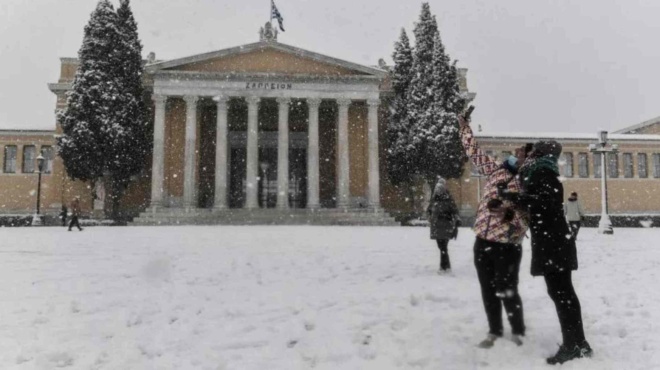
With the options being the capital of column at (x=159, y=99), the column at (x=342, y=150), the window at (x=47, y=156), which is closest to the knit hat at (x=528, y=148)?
the column at (x=342, y=150)

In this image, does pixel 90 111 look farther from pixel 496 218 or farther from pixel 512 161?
pixel 496 218

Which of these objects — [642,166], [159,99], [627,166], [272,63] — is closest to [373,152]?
[272,63]

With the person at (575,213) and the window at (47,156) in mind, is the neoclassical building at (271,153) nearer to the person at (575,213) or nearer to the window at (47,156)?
the window at (47,156)

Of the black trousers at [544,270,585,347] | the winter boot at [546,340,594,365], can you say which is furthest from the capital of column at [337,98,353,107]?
the winter boot at [546,340,594,365]

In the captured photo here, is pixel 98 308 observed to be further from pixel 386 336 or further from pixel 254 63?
pixel 254 63

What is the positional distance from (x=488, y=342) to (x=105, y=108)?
1234 inches

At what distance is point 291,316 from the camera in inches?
225

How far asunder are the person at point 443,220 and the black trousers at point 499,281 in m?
3.92

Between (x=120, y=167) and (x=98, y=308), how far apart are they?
28.3 meters

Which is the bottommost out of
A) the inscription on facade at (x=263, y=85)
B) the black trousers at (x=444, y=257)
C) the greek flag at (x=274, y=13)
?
the black trousers at (x=444, y=257)

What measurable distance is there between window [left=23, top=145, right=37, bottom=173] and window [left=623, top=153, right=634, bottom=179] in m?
44.2

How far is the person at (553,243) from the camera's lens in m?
4.31

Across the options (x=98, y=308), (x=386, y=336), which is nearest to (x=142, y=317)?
(x=98, y=308)

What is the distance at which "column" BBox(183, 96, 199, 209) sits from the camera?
107 ft
